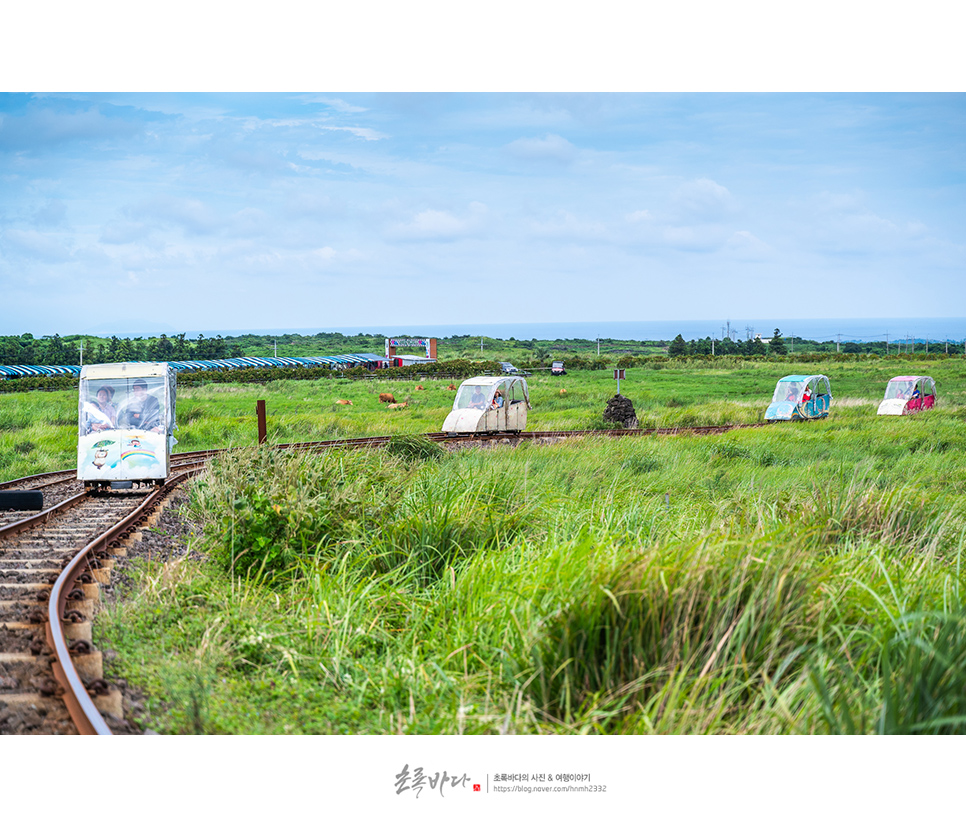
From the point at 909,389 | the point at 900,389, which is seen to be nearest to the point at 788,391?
the point at 900,389

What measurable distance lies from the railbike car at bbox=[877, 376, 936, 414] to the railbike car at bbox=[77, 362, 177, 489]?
733 inches

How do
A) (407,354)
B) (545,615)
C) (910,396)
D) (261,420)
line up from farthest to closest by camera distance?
(407,354) < (910,396) < (261,420) < (545,615)

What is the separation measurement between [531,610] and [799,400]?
2362cm

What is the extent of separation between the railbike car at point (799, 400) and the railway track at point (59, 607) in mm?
19857

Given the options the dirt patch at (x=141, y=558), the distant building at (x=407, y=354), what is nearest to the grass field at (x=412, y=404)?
the dirt patch at (x=141, y=558)

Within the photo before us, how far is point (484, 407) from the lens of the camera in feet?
73.4

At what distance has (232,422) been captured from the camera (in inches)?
969

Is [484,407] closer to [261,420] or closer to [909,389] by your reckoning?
[261,420]

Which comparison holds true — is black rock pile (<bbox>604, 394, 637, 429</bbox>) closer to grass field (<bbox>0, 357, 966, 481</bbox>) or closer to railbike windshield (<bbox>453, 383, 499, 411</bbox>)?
grass field (<bbox>0, 357, 966, 481</bbox>)

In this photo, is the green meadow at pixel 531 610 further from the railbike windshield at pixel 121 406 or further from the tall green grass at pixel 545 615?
the railbike windshield at pixel 121 406

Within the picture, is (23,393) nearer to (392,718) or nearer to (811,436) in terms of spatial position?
(811,436)

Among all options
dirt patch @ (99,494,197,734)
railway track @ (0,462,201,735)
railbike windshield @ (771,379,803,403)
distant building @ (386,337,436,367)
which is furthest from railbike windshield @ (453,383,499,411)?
distant building @ (386,337,436,367)

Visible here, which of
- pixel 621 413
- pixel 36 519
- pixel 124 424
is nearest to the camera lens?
pixel 36 519
